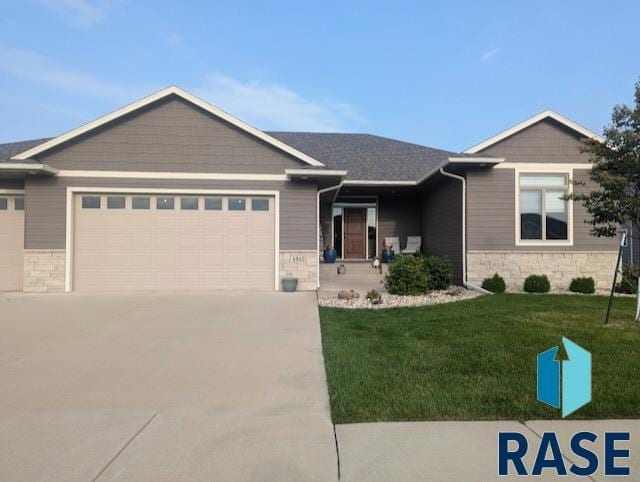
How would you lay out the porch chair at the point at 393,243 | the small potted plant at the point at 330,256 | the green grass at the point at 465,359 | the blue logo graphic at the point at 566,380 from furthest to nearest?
the porch chair at the point at 393,243, the small potted plant at the point at 330,256, the blue logo graphic at the point at 566,380, the green grass at the point at 465,359

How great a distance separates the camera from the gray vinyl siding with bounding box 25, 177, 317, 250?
1256 cm

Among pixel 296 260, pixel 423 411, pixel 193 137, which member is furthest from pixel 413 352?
pixel 193 137

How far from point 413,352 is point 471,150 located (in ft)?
27.7

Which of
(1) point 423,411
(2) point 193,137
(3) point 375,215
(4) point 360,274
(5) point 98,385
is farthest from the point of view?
(3) point 375,215

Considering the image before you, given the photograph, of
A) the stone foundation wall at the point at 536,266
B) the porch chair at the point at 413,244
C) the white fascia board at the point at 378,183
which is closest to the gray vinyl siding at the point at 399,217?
the porch chair at the point at 413,244

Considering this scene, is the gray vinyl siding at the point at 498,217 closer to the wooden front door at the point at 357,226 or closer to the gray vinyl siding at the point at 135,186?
the gray vinyl siding at the point at 135,186

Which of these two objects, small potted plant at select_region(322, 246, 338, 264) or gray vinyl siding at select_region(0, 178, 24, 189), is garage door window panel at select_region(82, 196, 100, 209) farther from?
small potted plant at select_region(322, 246, 338, 264)

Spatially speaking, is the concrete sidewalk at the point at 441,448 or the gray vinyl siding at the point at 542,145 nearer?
the concrete sidewalk at the point at 441,448

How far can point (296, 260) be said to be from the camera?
42.7 ft

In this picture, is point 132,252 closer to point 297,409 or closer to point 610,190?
point 297,409

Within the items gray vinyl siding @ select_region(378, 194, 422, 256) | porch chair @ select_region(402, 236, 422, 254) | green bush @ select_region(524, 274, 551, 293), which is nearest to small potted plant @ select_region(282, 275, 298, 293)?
green bush @ select_region(524, 274, 551, 293)

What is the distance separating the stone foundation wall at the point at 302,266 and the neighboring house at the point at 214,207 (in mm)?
27

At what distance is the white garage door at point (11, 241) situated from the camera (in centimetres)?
→ 1337

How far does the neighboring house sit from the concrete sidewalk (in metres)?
9.29
